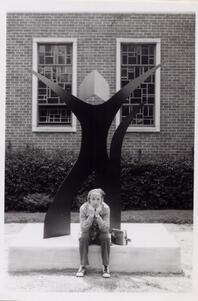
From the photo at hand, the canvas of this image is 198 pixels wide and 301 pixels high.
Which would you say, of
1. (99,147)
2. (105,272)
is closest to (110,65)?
(99,147)

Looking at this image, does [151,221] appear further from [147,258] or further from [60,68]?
[60,68]

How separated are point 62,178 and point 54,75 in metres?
2.03

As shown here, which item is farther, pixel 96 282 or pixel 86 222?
pixel 86 222

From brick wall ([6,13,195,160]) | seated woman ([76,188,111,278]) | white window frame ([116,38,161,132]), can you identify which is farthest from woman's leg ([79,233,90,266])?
white window frame ([116,38,161,132])

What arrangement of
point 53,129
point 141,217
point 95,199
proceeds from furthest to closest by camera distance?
point 53,129, point 141,217, point 95,199

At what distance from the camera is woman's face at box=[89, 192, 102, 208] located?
16.3 ft

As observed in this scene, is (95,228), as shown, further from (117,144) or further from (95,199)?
(117,144)

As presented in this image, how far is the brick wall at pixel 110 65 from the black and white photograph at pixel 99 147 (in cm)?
2

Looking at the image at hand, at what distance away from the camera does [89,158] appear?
535 centimetres

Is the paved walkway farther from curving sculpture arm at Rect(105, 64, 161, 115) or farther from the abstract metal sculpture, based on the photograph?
curving sculpture arm at Rect(105, 64, 161, 115)

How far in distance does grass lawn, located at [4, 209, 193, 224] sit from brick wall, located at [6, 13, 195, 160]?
1.04m

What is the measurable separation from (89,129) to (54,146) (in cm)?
279

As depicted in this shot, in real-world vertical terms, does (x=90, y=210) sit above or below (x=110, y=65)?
below
